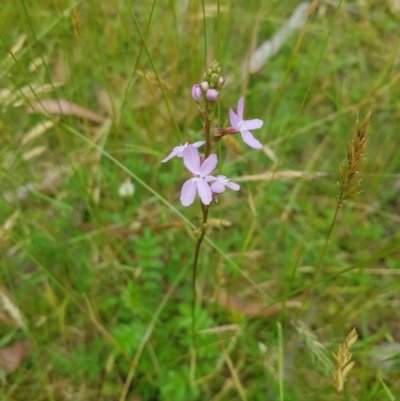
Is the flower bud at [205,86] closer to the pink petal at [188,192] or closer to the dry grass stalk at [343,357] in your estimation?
the pink petal at [188,192]

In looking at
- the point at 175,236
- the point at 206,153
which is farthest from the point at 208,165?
the point at 175,236

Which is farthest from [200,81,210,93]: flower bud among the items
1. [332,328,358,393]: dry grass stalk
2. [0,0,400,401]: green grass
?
[332,328,358,393]: dry grass stalk

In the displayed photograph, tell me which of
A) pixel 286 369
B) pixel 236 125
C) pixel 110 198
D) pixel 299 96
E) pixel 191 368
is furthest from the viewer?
pixel 299 96

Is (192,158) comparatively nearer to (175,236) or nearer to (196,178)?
(196,178)

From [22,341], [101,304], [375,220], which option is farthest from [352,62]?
[22,341]

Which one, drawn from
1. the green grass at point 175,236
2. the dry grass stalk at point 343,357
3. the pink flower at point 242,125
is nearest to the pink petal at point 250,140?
the pink flower at point 242,125

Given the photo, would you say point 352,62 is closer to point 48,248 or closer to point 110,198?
point 110,198
